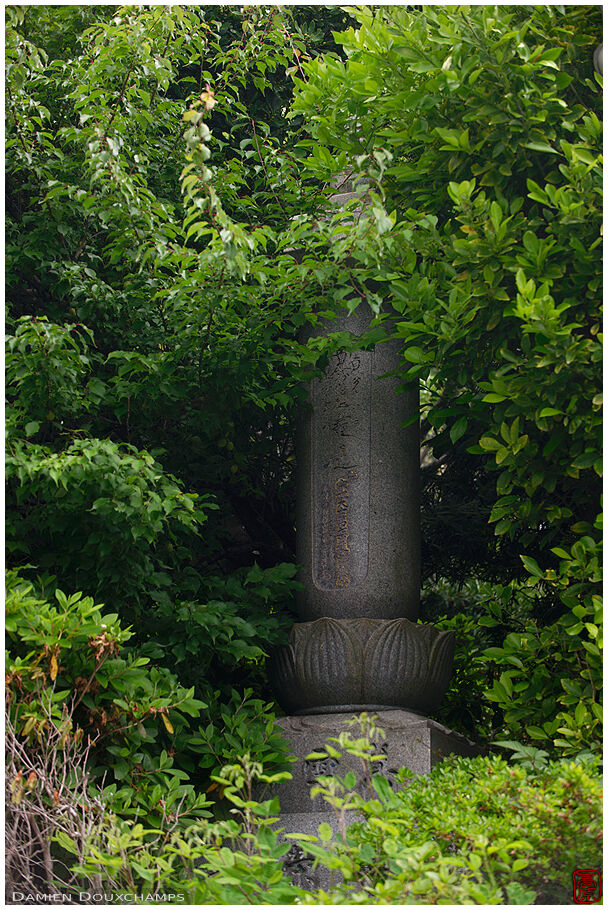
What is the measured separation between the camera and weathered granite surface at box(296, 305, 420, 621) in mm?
4254

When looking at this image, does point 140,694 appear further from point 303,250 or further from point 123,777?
point 303,250

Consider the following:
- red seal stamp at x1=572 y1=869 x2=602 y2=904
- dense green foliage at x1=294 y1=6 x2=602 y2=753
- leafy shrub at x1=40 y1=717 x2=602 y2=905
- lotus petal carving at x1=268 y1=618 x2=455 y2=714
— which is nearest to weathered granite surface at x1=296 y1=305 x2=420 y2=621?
lotus petal carving at x1=268 y1=618 x2=455 y2=714

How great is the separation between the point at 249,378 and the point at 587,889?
2646 mm

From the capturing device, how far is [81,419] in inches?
174


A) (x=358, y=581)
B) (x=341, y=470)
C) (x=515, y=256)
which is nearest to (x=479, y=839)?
(x=358, y=581)

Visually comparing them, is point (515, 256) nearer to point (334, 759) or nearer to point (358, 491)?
point (358, 491)

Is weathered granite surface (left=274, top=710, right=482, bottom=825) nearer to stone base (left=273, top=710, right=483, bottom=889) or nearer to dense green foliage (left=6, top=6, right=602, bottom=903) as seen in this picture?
stone base (left=273, top=710, right=483, bottom=889)

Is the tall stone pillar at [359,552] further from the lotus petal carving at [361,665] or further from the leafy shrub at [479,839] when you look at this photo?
the leafy shrub at [479,839]

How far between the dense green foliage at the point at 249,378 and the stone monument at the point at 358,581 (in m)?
0.19

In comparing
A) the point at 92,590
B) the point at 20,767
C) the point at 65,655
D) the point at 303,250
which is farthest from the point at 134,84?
the point at 20,767

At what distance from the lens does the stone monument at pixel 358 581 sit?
12.9 ft

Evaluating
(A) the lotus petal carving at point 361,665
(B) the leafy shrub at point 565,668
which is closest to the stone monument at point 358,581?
(A) the lotus petal carving at point 361,665

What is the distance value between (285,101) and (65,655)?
14.2ft

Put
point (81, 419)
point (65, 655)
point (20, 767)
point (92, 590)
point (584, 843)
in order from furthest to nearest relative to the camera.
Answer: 1. point (81, 419)
2. point (92, 590)
3. point (65, 655)
4. point (20, 767)
5. point (584, 843)
